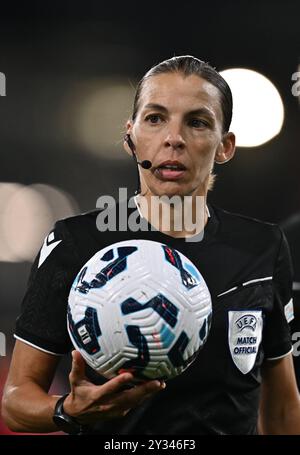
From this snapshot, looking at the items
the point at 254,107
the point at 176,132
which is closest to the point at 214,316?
the point at 176,132

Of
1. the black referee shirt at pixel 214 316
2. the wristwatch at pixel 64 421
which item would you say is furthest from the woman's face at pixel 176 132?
the wristwatch at pixel 64 421

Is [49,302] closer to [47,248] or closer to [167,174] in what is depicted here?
[47,248]

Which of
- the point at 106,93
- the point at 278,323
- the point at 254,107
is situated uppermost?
the point at 106,93

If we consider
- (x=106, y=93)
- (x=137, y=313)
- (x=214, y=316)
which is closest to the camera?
(x=137, y=313)

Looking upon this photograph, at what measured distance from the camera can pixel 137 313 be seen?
166 cm

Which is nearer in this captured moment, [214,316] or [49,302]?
[49,302]

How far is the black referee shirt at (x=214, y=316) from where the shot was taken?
2.05 metres

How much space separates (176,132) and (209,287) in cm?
48

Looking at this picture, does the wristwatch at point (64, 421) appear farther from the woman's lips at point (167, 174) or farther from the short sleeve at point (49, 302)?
the woman's lips at point (167, 174)

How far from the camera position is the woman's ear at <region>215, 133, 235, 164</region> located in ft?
7.62

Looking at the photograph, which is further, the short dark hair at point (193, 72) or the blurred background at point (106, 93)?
the blurred background at point (106, 93)

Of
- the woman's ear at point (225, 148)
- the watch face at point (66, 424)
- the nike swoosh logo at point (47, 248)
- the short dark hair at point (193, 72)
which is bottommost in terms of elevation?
the watch face at point (66, 424)

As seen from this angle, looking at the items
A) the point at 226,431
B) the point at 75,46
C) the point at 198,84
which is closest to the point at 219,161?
the point at 198,84

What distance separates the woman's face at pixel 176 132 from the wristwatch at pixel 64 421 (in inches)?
27.2
